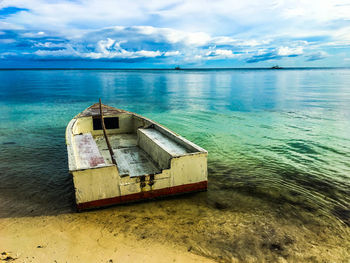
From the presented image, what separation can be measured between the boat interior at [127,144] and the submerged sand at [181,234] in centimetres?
116

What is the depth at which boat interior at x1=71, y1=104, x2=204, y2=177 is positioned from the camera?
7043mm

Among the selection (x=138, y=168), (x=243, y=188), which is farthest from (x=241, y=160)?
(x=138, y=168)

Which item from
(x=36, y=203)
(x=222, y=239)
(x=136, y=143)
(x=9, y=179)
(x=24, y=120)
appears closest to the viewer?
(x=222, y=239)

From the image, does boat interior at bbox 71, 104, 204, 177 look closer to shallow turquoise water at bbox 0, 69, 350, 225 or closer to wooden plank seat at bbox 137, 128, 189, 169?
wooden plank seat at bbox 137, 128, 189, 169

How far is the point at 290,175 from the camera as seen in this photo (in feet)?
27.3

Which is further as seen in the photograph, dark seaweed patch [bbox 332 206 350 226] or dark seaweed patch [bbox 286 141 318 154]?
dark seaweed patch [bbox 286 141 318 154]

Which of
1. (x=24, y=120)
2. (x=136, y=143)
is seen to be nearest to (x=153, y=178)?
(x=136, y=143)

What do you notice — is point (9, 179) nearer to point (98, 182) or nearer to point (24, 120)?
point (98, 182)

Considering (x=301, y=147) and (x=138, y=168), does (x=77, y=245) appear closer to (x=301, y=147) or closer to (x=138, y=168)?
(x=138, y=168)

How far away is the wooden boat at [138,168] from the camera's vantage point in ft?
18.6

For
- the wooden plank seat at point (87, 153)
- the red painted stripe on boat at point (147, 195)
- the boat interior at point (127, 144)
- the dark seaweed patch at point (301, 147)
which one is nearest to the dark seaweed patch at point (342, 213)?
the red painted stripe on boat at point (147, 195)

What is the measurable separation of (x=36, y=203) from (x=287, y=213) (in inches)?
262

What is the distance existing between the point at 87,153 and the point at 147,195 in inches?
→ 99.3

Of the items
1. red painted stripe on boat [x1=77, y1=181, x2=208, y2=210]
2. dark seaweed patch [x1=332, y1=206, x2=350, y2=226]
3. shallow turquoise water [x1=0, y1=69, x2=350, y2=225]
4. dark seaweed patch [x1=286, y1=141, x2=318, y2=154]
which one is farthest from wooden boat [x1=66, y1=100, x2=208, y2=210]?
dark seaweed patch [x1=286, y1=141, x2=318, y2=154]
